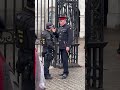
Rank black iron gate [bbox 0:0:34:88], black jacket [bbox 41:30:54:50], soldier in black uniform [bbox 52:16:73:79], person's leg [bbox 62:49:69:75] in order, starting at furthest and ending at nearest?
person's leg [bbox 62:49:69:75]
soldier in black uniform [bbox 52:16:73:79]
black jacket [bbox 41:30:54:50]
black iron gate [bbox 0:0:34:88]

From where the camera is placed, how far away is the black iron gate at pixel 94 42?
2371 millimetres

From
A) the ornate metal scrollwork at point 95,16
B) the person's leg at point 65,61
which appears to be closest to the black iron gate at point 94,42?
the ornate metal scrollwork at point 95,16

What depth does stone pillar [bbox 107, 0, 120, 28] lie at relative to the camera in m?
2.40

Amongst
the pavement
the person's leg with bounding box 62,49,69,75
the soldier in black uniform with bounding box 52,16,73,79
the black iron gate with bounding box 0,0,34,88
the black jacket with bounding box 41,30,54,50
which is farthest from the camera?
the person's leg with bounding box 62,49,69,75

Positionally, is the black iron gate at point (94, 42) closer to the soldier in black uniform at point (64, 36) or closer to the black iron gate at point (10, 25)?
the black iron gate at point (10, 25)

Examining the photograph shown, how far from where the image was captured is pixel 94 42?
2416mm

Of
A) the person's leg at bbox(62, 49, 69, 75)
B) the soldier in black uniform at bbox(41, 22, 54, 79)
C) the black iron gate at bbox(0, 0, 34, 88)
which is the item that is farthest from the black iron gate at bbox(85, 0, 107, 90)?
the person's leg at bbox(62, 49, 69, 75)

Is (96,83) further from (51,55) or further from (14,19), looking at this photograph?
(51,55)

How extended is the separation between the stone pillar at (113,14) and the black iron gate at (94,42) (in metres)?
0.06

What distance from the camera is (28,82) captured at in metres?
2.42

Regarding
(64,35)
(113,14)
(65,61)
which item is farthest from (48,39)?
(113,14)

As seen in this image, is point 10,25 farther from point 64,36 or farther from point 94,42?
point 64,36

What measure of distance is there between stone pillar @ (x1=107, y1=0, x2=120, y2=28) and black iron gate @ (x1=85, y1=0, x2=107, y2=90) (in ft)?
0.21

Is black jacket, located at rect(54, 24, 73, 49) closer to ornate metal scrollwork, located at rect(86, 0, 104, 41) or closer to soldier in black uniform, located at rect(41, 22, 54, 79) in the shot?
soldier in black uniform, located at rect(41, 22, 54, 79)
